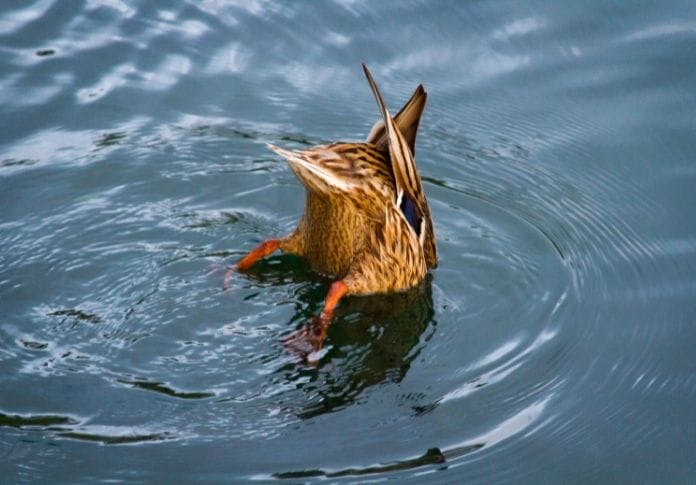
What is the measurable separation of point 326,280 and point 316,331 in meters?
0.72

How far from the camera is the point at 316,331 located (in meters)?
6.57

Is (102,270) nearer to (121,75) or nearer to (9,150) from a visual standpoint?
(9,150)

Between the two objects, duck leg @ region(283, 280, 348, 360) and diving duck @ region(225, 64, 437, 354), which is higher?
diving duck @ region(225, 64, 437, 354)

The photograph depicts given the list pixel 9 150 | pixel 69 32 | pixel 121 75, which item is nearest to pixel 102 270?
pixel 9 150

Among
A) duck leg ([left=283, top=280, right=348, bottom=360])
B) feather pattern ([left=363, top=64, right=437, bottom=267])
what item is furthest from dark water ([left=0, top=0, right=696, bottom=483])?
feather pattern ([left=363, top=64, right=437, bottom=267])

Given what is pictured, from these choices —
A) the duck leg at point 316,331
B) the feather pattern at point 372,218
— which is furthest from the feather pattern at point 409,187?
the duck leg at point 316,331

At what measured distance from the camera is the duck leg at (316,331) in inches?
252

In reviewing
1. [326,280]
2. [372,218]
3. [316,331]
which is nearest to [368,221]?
[372,218]

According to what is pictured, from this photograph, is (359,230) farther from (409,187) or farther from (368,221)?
(409,187)

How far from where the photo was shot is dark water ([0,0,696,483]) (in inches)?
226

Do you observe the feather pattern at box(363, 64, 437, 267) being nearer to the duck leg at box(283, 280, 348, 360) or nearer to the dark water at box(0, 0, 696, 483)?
the dark water at box(0, 0, 696, 483)

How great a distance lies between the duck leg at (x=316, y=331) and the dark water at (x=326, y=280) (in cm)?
9

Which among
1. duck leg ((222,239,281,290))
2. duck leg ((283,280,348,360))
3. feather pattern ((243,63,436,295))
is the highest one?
feather pattern ((243,63,436,295))

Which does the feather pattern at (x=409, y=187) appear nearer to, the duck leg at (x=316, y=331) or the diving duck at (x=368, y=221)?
the diving duck at (x=368, y=221)
